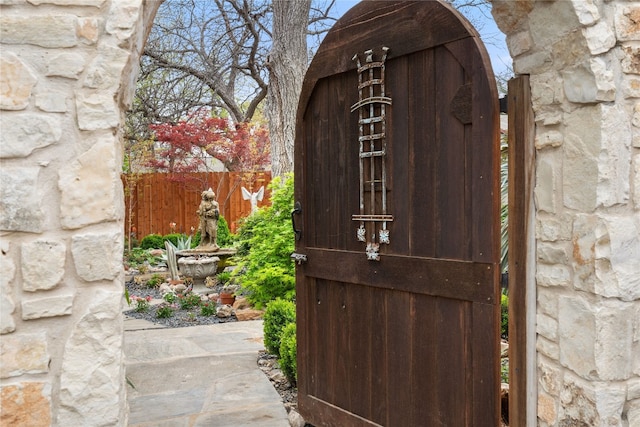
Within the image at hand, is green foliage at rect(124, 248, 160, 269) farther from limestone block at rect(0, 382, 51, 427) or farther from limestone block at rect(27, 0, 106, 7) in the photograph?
limestone block at rect(27, 0, 106, 7)

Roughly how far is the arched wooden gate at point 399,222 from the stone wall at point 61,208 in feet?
3.81

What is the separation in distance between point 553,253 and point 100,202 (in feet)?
5.01

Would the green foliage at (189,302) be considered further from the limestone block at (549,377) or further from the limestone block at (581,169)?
the limestone block at (581,169)

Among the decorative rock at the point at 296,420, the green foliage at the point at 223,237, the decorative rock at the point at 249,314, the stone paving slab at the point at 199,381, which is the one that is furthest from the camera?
the green foliage at the point at 223,237

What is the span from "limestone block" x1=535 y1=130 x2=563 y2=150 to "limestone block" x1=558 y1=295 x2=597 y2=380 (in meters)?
0.54

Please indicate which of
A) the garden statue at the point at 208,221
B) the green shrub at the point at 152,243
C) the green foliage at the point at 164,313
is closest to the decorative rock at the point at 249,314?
the green foliage at the point at 164,313

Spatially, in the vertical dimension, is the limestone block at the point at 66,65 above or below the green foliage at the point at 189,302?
above

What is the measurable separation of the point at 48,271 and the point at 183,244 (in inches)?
287

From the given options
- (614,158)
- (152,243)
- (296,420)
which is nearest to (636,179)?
(614,158)

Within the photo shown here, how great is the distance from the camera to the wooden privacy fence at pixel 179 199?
11.8m

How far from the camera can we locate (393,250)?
97.2 inches

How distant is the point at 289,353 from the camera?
11.4ft

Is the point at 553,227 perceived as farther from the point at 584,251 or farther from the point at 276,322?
the point at 276,322

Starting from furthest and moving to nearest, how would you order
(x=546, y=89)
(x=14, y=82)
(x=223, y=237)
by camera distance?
1. (x=223, y=237)
2. (x=546, y=89)
3. (x=14, y=82)
